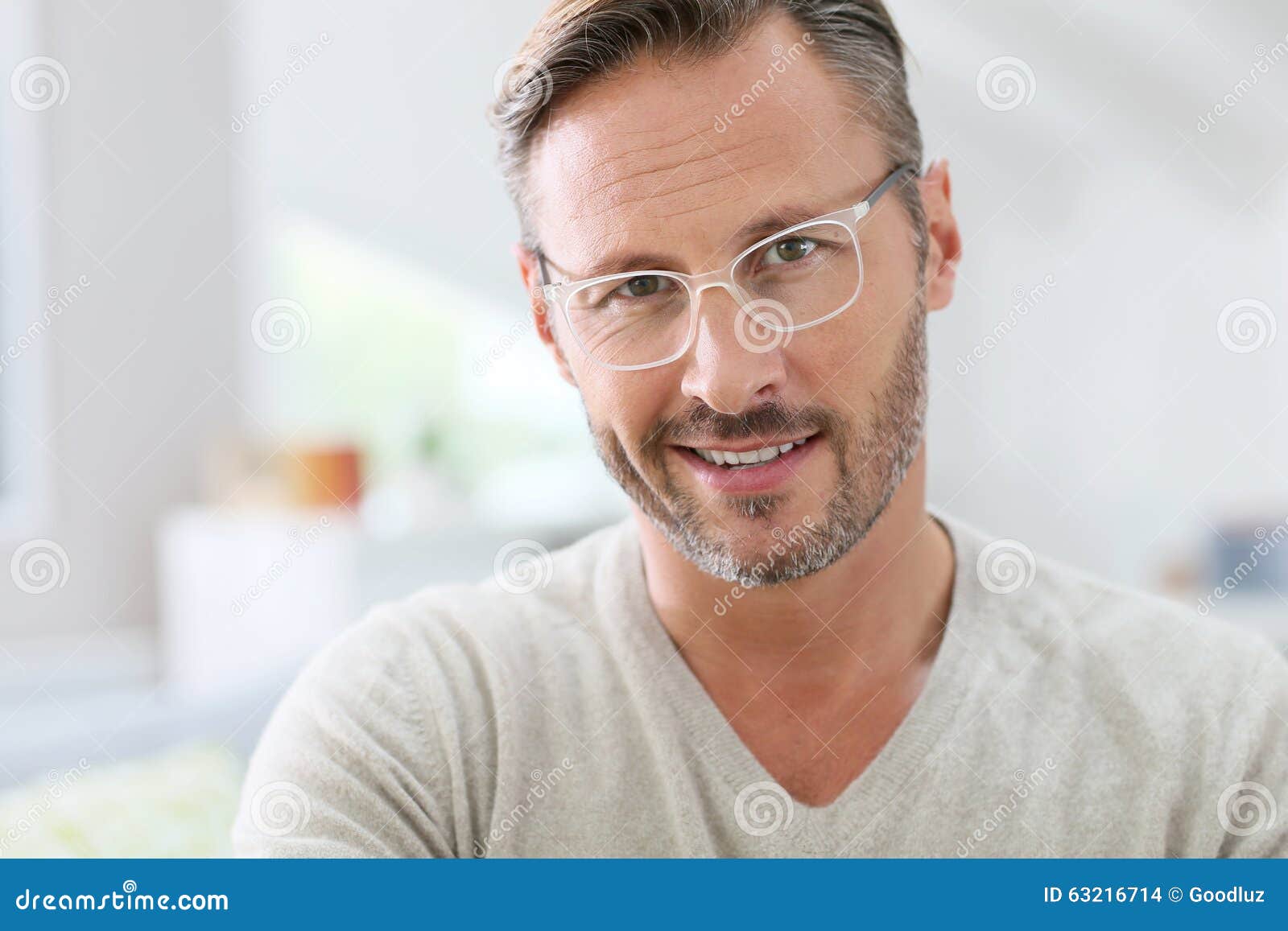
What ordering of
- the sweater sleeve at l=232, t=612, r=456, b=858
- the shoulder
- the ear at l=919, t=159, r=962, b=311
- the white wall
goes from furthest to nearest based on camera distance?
the white wall → the ear at l=919, t=159, r=962, b=311 → the shoulder → the sweater sleeve at l=232, t=612, r=456, b=858

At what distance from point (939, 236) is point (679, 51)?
36 cm

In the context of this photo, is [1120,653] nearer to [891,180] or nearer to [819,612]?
[819,612]

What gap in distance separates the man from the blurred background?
1835 millimetres

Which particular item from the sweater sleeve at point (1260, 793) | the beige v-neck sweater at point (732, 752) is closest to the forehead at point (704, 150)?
the beige v-neck sweater at point (732, 752)

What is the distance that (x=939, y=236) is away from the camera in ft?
3.95

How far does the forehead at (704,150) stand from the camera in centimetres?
101

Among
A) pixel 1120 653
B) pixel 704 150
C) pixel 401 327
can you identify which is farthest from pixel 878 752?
pixel 401 327

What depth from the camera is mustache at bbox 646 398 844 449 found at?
3.37ft

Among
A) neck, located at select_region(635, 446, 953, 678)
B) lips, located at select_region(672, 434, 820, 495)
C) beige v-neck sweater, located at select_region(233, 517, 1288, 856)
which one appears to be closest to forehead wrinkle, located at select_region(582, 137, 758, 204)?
lips, located at select_region(672, 434, 820, 495)

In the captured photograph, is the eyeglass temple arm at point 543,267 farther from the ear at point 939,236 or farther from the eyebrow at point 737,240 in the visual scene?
the ear at point 939,236

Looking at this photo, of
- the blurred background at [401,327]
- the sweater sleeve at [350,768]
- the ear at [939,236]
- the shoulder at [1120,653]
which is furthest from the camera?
the blurred background at [401,327]

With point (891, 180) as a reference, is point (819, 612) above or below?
below

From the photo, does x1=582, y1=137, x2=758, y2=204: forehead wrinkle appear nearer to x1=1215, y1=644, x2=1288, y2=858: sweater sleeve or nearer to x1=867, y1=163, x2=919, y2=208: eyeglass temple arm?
x1=867, y1=163, x2=919, y2=208: eyeglass temple arm
